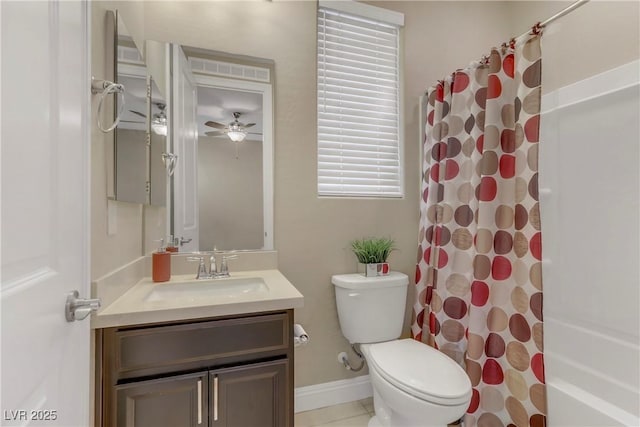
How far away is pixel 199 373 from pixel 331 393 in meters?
1.08

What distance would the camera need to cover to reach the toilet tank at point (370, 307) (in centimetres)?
169

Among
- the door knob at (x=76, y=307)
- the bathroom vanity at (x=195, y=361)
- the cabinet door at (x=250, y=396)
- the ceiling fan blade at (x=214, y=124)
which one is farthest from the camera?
the ceiling fan blade at (x=214, y=124)

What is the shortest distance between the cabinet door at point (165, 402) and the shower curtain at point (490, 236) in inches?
50.6

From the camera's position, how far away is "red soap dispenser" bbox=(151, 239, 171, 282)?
1419 mm

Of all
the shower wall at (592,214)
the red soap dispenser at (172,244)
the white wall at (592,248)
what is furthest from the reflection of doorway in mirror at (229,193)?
the white wall at (592,248)

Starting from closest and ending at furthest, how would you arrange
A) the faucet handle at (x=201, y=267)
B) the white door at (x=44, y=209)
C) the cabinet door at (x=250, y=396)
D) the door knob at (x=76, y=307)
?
the white door at (x=44, y=209)
the door knob at (x=76, y=307)
the cabinet door at (x=250, y=396)
the faucet handle at (x=201, y=267)

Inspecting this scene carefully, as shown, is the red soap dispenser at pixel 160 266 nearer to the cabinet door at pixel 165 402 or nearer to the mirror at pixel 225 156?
the mirror at pixel 225 156

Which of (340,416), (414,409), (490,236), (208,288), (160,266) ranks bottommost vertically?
(340,416)

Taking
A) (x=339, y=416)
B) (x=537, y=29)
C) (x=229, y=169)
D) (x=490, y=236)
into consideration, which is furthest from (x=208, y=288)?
(x=537, y=29)

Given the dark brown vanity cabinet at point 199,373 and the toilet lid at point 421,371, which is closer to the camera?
the dark brown vanity cabinet at point 199,373

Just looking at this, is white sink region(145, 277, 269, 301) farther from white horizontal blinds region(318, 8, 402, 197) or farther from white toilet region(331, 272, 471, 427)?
white horizontal blinds region(318, 8, 402, 197)

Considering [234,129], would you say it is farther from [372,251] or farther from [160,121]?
[372,251]

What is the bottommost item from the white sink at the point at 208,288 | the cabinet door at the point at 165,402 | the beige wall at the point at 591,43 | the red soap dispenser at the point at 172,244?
the cabinet door at the point at 165,402

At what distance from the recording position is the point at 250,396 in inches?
43.3
